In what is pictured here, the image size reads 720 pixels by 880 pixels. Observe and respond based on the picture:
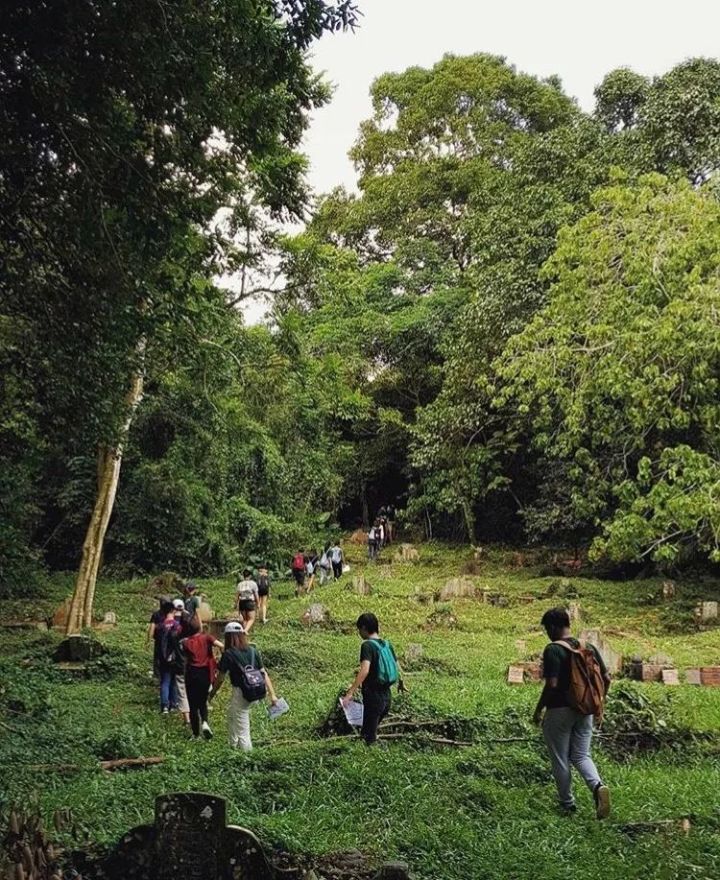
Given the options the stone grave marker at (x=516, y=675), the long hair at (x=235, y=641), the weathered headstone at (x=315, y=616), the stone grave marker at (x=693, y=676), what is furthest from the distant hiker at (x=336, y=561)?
the long hair at (x=235, y=641)

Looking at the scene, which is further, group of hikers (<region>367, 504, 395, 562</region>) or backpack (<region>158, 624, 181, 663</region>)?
group of hikers (<region>367, 504, 395, 562</region>)

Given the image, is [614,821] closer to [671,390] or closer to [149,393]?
[671,390]

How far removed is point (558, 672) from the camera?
5926 mm

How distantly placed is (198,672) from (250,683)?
1.24 m

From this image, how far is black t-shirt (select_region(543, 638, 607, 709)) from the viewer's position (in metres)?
5.92

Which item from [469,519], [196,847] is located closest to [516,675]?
[196,847]

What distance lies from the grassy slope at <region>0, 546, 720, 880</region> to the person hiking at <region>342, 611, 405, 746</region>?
0.36 metres

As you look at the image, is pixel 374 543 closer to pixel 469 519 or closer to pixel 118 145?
pixel 469 519

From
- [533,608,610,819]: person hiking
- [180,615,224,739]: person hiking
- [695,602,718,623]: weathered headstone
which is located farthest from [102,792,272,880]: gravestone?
[695,602,718,623]: weathered headstone

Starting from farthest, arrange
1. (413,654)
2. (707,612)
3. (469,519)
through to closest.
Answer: (469,519)
(707,612)
(413,654)

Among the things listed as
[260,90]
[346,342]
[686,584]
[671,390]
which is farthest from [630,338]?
[346,342]

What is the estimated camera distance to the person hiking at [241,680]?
7.71 m

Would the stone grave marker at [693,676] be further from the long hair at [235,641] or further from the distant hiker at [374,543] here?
the distant hiker at [374,543]

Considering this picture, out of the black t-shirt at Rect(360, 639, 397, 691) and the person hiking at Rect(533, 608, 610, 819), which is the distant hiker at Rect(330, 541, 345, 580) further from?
the person hiking at Rect(533, 608, 610, 819)
